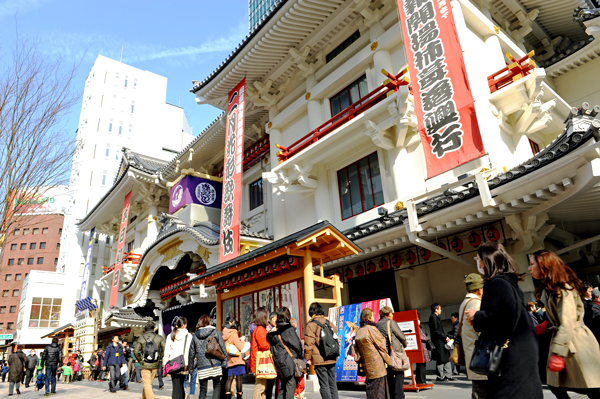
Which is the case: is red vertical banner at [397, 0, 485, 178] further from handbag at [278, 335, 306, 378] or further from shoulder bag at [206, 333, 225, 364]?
shoulder bag at [206, 333, 225, 364]

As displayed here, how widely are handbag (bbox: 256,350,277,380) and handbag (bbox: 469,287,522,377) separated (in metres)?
4.04

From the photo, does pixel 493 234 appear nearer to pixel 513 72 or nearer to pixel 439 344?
pixel 439 344

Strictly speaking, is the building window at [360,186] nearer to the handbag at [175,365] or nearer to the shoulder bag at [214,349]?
the shoulder bag at [214,349]

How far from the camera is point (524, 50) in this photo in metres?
15.4

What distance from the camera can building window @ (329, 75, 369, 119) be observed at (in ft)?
47.1

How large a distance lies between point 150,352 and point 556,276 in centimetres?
694

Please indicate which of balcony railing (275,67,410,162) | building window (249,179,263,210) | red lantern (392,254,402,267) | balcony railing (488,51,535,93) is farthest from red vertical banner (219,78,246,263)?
Result: balcony railing (488,51,535,93)

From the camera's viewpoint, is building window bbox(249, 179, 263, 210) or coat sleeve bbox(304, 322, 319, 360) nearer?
coat sleeve bbox(304, 322, 319, 360)

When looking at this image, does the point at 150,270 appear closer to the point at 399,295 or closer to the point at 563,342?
the point at 399,295

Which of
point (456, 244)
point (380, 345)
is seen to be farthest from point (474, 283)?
point (456, 244)

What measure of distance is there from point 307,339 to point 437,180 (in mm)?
7069

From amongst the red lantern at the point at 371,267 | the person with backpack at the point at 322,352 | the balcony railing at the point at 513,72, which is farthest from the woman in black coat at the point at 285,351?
the balcony railing at the point at 513,72

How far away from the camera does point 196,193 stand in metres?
20.0

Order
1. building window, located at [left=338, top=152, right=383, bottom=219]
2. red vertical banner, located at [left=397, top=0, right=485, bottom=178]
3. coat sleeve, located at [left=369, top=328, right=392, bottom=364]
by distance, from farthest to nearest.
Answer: building window, located at [left=338, top=152, right=383, bottom=219], red vertical banner, located at [left=397, top=0, right=485, bottom=178], coat sleeve, located at [left=369, top=328, right=392, bottom=364]
